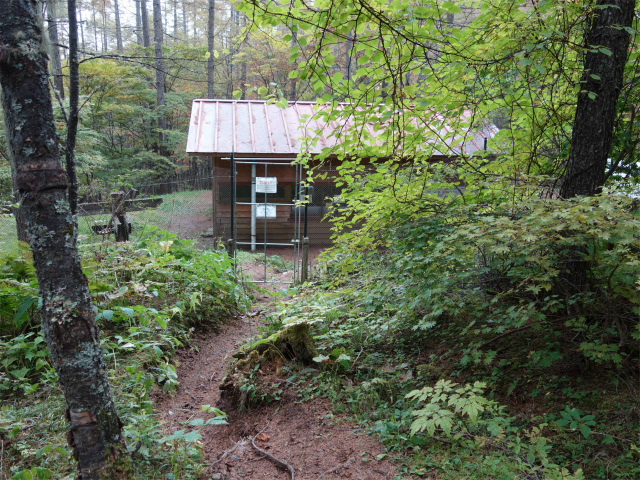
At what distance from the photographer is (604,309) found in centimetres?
304

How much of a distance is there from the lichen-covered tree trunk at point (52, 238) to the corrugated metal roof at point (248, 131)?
865cm

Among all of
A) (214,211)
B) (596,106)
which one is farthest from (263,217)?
(596,106)

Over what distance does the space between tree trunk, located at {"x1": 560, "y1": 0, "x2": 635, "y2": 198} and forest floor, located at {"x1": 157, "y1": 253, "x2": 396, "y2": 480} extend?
9.21 feet

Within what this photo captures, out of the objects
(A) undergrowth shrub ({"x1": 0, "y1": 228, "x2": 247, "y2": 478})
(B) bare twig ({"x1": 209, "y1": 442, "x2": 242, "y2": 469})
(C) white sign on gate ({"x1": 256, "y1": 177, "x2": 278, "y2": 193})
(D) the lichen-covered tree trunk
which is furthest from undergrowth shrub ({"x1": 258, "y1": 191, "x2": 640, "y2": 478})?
(C) white sign on gate ({"x1": 256, "y1": 177, "x2": 278, "y2": 193})

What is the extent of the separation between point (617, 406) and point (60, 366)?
3.44 m

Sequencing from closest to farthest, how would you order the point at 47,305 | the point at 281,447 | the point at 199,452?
the point at 47,305 < the point at 199,452 < the point at 281,447

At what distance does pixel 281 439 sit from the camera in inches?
130

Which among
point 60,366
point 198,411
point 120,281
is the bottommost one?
point 198,411

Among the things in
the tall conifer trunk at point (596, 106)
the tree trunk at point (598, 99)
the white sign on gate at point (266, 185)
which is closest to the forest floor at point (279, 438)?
the tall conifer trunk at point (596, 106)

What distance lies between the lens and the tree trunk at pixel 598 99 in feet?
10.8

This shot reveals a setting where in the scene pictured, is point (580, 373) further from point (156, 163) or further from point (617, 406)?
point (156, 163)

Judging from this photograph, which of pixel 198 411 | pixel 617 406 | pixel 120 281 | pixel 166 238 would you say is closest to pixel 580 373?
pixel 617 406

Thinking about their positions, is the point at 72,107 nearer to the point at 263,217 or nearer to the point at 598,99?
the point at 598,99

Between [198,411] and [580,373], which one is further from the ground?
[580,373]
